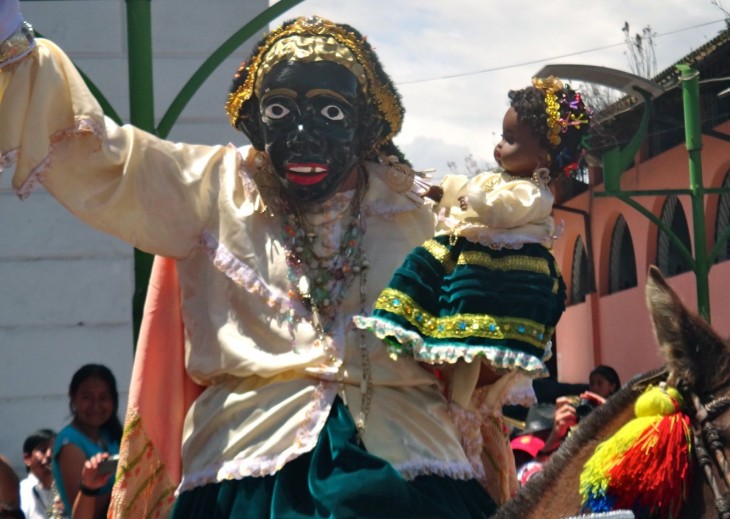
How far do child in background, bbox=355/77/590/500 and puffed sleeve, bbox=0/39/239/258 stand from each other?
0.75 meters

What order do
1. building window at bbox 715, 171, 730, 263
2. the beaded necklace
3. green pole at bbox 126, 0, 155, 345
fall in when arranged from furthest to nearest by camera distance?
building window at bbox 715, 171, 730, 263
green pole at bbox 126, 0, 155, 345
the beaded necklace

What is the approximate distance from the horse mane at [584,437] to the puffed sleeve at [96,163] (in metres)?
1.77

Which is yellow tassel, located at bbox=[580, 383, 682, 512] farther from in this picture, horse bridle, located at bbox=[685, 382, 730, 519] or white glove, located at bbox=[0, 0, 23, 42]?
white glove, located at bbox=[0, 0, 23, 42]

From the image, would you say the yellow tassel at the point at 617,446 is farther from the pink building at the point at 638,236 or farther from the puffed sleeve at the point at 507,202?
the pink building at the point at 638,236

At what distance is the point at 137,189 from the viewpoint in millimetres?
3895

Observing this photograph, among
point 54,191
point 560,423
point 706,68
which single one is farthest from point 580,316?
point 54,191

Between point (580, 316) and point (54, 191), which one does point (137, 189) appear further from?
point (580, 316)

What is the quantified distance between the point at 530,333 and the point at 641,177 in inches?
496

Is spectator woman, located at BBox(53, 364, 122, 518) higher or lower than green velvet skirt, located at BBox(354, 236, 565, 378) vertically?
lower

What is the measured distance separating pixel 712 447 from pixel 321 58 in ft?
6.70

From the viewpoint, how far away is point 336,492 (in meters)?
3.61

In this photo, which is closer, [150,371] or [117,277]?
[150,371]

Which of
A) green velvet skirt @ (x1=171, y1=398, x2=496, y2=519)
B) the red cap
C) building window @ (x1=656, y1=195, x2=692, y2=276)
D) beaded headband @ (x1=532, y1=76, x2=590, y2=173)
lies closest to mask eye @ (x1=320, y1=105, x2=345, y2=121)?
beaded headband @ (x1=532, y1=76, x2=590, y2=173)

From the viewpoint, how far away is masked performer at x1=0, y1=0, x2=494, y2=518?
371 cm
